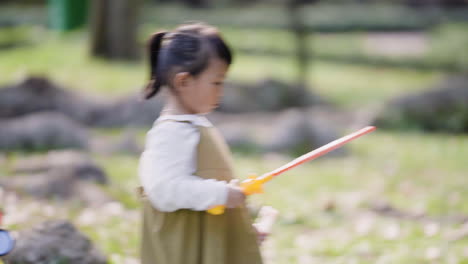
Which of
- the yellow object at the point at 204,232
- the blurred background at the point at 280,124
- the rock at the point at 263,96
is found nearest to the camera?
the yellow object at the point at 204,232

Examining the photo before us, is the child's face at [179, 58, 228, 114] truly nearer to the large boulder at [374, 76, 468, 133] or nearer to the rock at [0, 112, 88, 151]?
the rock at [0, 112, 88, 151]

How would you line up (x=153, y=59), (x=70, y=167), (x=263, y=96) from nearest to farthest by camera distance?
(x=153, y=59)
(x=70, y=167)
(x=263, y=96)

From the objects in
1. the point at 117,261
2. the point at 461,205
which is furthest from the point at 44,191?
the point at 461,205

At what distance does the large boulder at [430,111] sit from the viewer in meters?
9.71

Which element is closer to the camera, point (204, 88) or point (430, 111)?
point (204, 88)

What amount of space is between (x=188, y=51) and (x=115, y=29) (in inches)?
443

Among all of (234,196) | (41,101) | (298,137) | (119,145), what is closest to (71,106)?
(41,101)

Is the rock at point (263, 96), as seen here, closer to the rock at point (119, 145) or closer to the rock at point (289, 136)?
the rock at point (289, 136)

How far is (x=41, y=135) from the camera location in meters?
7.59

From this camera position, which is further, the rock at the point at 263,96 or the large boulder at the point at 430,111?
the rock at the point at 263,96

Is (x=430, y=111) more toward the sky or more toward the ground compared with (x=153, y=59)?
more toward the ground

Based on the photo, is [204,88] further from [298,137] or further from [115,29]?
[115,29]

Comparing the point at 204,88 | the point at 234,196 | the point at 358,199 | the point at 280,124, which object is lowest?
the point at 280,124

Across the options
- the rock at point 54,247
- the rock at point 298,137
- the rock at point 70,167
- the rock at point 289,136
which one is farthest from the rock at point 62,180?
the rock at point 298,137
